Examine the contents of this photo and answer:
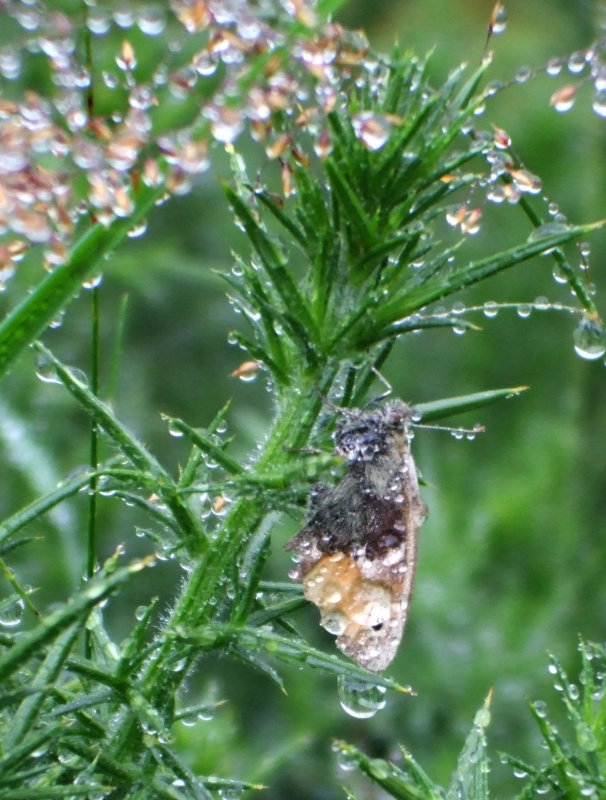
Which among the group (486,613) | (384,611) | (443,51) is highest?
(443,51)

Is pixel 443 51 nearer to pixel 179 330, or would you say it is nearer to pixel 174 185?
pixel 179 330

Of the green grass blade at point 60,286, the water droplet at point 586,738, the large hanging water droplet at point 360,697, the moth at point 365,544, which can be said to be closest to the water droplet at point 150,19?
the green grass blade at point 60,286

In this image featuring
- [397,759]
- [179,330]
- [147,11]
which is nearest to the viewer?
[147,11]

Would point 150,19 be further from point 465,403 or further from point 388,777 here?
point 388,777

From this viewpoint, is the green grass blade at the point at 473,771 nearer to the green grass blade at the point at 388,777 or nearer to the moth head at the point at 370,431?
the green grass blade at the point at 388,777

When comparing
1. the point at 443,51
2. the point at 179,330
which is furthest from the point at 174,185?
the point at 443,51

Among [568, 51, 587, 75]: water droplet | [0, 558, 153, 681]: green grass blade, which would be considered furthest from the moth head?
[0, 558, 153, 681]: green grass blade

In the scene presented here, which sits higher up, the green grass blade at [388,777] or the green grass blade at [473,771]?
the green grass blade at [473,771]
